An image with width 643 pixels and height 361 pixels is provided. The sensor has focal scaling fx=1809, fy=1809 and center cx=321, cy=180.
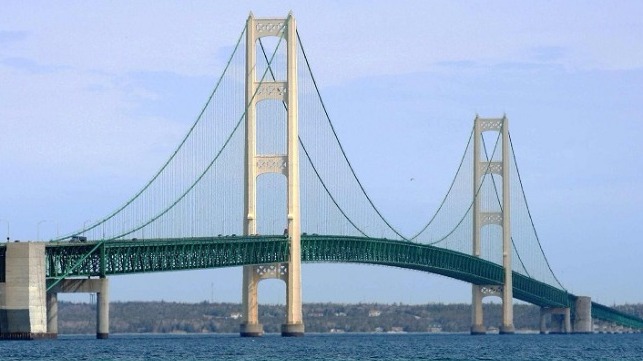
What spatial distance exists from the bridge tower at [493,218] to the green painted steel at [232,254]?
627cm

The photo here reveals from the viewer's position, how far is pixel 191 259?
3410 inches

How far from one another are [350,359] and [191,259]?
20225mm

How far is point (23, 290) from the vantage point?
74000 mm

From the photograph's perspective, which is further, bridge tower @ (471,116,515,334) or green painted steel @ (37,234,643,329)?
bridge tower @ (471,116,515,334)

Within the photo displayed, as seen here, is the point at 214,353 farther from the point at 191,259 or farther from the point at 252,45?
the point at 252,45

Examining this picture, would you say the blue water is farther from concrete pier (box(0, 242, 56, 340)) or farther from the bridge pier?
the bridge pier

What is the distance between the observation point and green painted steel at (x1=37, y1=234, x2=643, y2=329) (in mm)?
78875

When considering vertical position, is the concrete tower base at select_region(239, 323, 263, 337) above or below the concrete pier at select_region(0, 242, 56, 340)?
below

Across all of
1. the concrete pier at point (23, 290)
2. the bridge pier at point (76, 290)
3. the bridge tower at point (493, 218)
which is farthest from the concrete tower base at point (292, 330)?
the bridge tower at point (493, 218)

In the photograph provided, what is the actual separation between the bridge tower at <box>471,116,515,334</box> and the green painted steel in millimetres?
6274

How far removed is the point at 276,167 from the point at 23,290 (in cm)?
1819

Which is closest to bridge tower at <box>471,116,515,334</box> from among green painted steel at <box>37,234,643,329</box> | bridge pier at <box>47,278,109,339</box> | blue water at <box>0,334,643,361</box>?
green painted steel at <box>37,234,643,329</box>

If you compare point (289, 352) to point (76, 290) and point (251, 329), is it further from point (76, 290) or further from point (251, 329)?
point (251, 329)

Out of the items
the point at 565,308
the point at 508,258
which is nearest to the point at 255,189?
the point at 508,258
